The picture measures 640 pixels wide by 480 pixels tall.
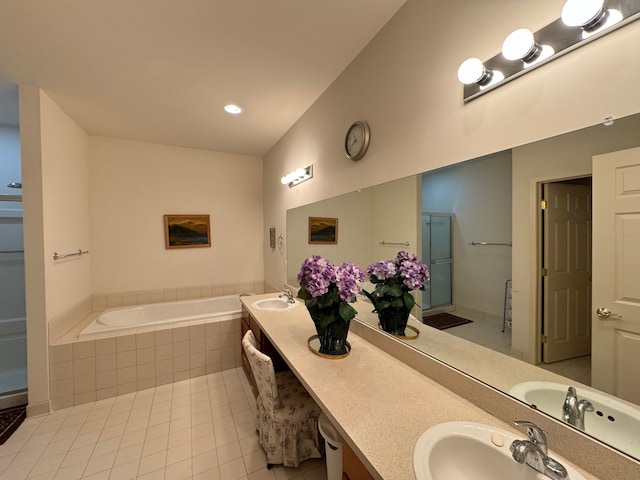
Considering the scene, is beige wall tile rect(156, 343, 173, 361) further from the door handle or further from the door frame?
the door handle

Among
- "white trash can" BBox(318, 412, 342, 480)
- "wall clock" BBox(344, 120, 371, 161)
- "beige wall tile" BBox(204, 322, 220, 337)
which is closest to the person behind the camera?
"white trash can" BBox(318, 412, 342, 480)

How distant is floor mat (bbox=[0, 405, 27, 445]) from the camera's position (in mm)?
1784

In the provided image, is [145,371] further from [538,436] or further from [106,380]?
[538,436]

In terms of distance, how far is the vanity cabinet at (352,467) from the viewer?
82 cm

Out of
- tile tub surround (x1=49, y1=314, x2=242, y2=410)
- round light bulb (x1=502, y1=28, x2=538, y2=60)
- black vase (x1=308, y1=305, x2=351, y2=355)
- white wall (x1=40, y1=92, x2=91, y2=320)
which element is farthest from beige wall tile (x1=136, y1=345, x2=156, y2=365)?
round light bulb (x1=502, y1=28, x2=538, y2=60)

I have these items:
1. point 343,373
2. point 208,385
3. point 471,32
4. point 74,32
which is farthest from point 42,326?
point 471,32

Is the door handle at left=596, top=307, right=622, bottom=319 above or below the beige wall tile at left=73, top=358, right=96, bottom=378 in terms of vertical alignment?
above

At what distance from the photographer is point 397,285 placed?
4.40 ft

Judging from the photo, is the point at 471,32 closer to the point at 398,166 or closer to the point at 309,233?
the point at 398,166

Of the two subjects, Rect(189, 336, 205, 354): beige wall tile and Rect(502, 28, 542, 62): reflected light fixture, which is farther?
Rect(189, 336, 205, 354): beige wall tile

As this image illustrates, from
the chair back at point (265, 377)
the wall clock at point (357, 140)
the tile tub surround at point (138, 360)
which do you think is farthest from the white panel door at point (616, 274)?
the tile tub surround at point (138, 360)

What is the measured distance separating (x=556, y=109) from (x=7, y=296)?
4.31m

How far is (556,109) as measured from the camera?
2.57 ft

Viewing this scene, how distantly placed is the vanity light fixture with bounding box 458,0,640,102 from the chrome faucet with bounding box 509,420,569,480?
1058 mm
